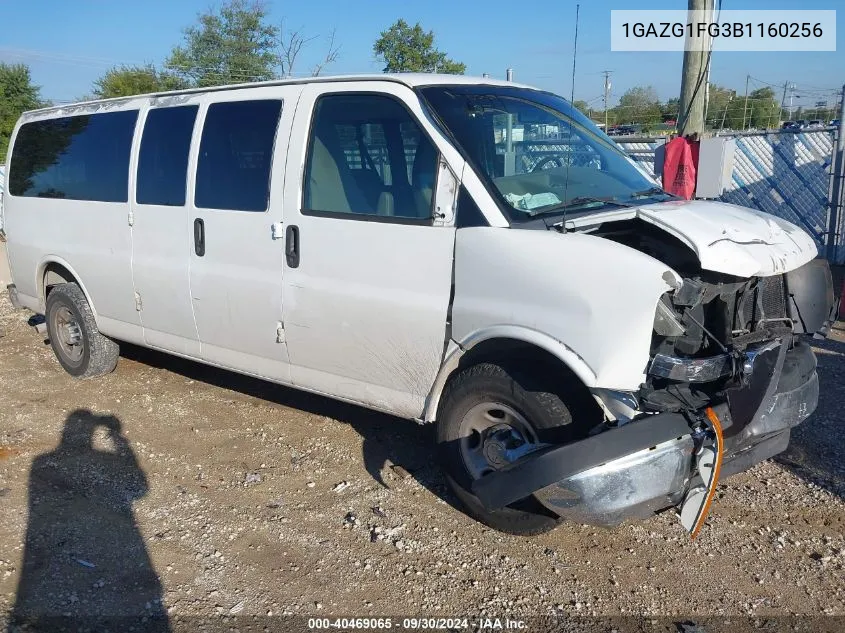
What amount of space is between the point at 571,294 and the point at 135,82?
2832 centimetres

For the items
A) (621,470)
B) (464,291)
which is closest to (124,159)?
(464,291)

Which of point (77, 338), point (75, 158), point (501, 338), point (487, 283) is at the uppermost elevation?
point (75, 158)

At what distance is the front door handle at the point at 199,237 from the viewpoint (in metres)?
4.80

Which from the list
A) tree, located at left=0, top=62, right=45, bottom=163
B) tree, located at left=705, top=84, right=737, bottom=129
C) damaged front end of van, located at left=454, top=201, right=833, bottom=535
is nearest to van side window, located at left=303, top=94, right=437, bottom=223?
damaged front end of van, located at left=454, top=201, right=833, bottom=535

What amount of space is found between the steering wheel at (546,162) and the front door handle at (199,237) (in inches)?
83.7

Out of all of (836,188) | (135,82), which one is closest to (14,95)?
(135,82)

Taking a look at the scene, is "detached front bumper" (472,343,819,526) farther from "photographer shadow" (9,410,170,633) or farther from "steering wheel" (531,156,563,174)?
"photographer shadow" (9,410,170,633)

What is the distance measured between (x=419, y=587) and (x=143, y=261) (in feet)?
10.2

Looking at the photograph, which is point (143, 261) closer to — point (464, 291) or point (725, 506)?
point (464, 291)

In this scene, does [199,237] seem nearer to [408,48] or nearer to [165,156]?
[165,156]

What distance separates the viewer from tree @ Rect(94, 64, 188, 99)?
26.8m

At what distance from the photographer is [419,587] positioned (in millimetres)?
3449

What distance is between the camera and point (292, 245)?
4.28 m

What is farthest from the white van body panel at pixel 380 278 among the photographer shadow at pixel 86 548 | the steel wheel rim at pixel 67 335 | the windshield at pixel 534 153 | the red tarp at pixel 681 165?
the red tarp at pixel 681 165
